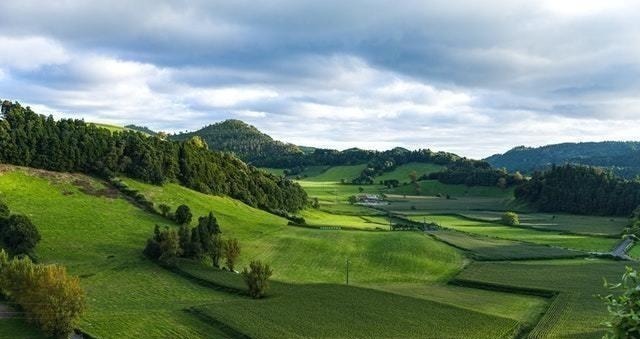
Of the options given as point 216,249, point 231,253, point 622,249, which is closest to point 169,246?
point 216,249

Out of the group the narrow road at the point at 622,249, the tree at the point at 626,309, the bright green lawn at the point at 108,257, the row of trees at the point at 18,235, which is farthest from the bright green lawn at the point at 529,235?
the tree at the point at 626,309

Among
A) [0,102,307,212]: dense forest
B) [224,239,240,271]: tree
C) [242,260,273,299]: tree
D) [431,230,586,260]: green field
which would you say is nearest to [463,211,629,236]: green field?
[431,230,586,260]: green field

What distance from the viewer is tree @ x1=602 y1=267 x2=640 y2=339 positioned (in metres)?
14.8

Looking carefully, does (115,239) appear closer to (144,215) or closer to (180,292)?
(144,215)

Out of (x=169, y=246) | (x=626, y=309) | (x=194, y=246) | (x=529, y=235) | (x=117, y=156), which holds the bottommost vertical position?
(x=529, y=235)

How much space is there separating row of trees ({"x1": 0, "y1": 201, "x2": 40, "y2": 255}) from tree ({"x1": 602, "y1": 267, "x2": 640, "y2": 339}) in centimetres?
8878

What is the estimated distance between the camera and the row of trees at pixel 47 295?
58531 mm

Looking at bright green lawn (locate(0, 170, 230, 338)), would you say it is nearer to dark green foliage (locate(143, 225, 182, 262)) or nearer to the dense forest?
dark green foliage (locate(143, 225, 182, 262))

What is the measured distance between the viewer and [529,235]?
496 ft

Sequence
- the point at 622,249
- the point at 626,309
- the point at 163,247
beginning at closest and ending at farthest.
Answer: the point at 626,309 < the point at 163,247 < the point at 622,249

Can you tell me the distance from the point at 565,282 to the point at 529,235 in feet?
218

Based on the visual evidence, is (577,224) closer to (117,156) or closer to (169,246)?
(169,246)

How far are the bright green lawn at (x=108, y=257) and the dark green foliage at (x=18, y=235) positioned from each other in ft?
9.08

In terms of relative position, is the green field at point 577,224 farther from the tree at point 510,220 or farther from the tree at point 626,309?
the tree at point 626,309
